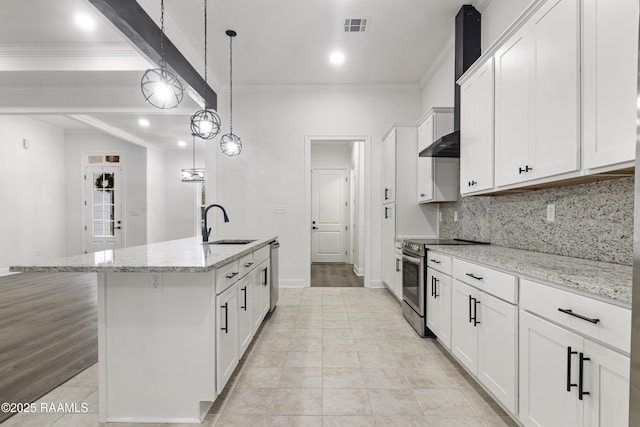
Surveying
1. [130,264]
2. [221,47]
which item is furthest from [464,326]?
[221,47]

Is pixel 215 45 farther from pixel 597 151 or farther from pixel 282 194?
pixel 597 151

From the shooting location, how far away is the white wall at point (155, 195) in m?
7.90

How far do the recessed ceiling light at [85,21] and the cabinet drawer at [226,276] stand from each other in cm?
311

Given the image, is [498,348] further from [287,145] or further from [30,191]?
[30,191]

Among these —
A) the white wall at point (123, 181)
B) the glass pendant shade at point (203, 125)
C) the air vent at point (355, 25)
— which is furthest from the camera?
the white wall at point (123, 181)

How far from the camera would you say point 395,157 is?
13.4ft

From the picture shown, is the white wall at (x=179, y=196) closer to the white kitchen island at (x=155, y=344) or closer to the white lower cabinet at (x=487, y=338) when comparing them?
the white kitchen island at (x=155, y=344)

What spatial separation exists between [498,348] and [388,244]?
2797 mm

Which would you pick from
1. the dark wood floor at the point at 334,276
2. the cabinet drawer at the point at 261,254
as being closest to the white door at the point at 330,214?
the dark wood floor at the point at 334,276

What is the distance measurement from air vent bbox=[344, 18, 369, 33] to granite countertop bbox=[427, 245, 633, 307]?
9.16 ft

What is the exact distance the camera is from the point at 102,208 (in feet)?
25.1

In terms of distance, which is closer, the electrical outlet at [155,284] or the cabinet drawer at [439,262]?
the electrical outlet at [155,284]

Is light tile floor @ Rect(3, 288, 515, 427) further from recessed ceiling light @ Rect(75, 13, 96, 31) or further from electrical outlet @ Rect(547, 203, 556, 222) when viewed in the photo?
recessed ceiling light @ Rect(75, 13, 96, 31)

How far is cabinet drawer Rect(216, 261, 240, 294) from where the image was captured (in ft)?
5.80
